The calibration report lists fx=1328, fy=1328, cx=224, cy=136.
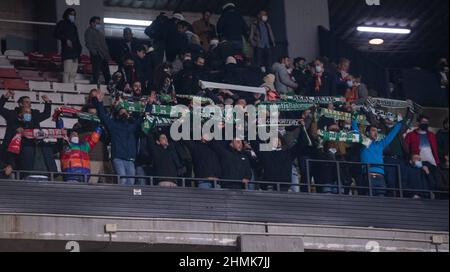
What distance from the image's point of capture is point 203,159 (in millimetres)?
18344

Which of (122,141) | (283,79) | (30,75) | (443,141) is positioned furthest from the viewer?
(30,75)

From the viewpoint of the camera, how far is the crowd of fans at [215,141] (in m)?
18.1

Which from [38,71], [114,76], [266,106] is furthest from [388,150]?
[38,71]

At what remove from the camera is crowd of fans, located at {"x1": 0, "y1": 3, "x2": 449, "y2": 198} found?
1811cm

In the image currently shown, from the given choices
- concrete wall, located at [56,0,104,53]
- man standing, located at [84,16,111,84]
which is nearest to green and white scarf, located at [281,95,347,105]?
man standing, located at [84,16,111,84]

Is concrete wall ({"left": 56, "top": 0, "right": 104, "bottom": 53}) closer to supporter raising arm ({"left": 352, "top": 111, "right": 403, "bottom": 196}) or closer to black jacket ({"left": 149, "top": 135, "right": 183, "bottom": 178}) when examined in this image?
black jacket ({"left": 149, "top": 135, "right": 183, "bottom": 178})

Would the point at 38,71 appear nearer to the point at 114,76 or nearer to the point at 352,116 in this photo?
the point at 114,76

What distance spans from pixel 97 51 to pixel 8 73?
1511 mm

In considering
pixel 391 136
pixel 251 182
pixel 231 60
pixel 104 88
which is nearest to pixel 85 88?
pixel 104 88

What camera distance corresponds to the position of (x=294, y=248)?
18375 mm

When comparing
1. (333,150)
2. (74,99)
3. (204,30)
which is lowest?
(333,150)

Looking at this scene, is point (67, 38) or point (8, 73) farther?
point (8, 73)

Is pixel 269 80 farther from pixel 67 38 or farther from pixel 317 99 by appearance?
pixel 67 38

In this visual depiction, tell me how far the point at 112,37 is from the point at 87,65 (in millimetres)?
3715
